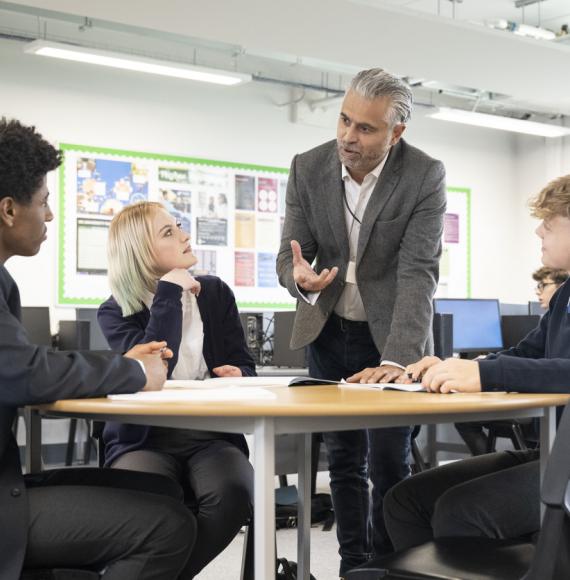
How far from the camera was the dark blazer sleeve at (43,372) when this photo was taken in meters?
1.37

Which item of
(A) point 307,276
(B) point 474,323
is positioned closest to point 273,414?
(A) point 307,276

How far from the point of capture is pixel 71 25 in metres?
6.90

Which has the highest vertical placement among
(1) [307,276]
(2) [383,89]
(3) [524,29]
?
(3) [524,29]

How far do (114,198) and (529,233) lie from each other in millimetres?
4498

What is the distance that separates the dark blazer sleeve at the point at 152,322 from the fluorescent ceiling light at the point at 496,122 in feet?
19.5

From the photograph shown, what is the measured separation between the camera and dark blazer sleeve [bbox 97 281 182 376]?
6.92 feet

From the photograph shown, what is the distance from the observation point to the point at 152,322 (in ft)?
6.94

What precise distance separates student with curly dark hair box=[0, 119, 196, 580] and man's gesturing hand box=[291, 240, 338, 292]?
0.60 meters

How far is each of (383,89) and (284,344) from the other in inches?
117

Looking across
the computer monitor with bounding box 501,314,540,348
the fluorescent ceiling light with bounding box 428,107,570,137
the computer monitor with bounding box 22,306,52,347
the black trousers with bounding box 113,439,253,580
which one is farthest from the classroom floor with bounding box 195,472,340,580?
the fluorescent ceiling light with bounding box 428,107,570,137

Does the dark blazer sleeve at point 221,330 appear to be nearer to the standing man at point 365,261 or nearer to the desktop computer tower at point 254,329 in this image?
the standing man at point 365,261

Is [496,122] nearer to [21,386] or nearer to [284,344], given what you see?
[284,344]

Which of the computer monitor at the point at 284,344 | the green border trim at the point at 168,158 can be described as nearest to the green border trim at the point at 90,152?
the green border trim at the point at 168,158

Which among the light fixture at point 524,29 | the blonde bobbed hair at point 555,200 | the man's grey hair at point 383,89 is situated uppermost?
the light fixture at point 524,29
